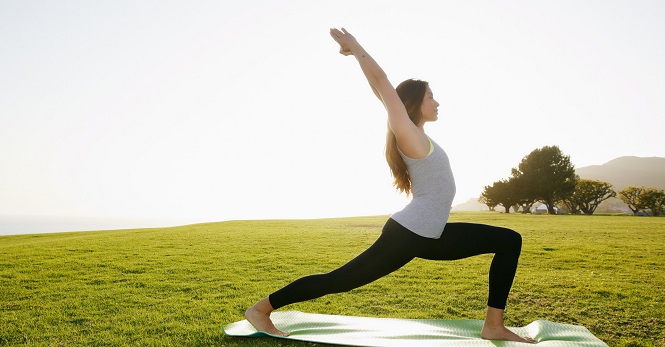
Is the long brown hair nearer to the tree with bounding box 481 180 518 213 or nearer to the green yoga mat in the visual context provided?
the green yoga mat

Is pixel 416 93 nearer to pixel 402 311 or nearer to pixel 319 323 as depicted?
pixel 319 323

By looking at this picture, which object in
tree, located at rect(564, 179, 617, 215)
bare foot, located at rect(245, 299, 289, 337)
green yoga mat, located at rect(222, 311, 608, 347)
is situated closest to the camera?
green yoga mat, located at rect(222, 311, 608, 347)

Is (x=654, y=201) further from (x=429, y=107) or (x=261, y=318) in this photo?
(x=261, y=318)

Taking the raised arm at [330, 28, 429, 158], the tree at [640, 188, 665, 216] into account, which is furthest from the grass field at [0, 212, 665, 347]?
the tree at [640, 188, 665, 216]

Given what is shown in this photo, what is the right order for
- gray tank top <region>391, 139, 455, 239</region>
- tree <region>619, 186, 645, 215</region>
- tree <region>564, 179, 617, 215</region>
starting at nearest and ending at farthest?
gray tank top <region>391, 139, 455, 239</region> → tree <region>619, 186, 645, 215</region> → tree <region>564, 179, 617, 215</region>

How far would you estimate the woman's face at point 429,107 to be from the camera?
125 inches

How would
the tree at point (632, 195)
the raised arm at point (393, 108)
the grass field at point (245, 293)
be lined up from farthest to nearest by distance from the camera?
the tree at point (632, 195), the grass field at point (245, 293), the raised arm at point (393, 108)

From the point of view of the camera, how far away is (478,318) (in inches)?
172

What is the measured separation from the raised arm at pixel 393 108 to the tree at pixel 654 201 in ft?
170

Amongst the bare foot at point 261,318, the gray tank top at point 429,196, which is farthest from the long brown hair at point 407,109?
the bare foot at point 261,318

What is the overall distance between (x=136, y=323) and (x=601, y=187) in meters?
56.0

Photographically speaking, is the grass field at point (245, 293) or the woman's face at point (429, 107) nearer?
the woman's face at point (429, 107)

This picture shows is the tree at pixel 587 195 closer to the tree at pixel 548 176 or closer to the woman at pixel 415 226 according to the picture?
the tree at pixel 548 176

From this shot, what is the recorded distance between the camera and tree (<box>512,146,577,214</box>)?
4750 cm
